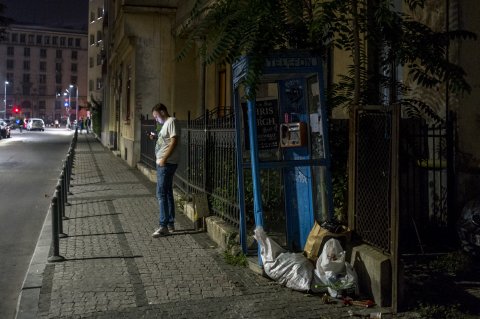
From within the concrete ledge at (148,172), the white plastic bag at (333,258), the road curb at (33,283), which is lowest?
the road curb at (33,283)

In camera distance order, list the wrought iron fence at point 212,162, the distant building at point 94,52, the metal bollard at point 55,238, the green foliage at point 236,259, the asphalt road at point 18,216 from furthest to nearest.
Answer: the distant building at point 94,52 → the wrought iron fence at point 212,162 → the metal bollard at point 55,238 → the green foliage at point 236,259 → the asphalt road at point 18,216

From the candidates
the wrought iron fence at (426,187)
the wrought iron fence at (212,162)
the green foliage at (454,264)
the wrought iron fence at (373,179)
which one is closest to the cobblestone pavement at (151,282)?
the wrought iron fence at (212,162)

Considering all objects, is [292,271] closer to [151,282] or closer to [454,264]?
[151,282]

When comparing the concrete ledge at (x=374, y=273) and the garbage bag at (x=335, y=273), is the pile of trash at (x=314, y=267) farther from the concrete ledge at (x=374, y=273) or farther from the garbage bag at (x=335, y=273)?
the concrete ledge at (x=374, y=273)

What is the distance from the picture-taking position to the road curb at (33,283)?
5.02 m

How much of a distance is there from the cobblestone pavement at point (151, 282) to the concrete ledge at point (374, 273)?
1.19ft

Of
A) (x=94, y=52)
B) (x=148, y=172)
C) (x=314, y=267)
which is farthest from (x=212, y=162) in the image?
(x=94, y=52)

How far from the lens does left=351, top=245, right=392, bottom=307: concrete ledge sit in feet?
16.2

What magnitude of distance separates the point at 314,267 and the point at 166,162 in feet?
10.3

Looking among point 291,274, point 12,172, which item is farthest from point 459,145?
point 12,172

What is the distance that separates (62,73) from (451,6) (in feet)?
447

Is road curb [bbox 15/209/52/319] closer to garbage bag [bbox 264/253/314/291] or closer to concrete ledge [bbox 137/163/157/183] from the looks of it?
garbage bag [bbox 264/253/314/291]

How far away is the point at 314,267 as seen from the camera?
18.0 feet

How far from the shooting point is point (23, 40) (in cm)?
12962
